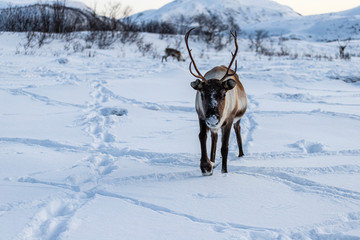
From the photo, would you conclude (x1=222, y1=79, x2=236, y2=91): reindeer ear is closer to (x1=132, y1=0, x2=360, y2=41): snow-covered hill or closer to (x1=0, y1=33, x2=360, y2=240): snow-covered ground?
(x1=0, y1=33, x2=360, y2=240): snow-covered ground

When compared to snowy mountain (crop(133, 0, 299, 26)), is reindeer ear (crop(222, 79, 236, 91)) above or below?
below

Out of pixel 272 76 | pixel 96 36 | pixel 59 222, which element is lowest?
pixel 59 222

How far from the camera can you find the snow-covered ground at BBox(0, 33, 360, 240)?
2.41m

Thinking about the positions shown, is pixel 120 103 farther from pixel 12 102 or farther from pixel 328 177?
pixel 328 177

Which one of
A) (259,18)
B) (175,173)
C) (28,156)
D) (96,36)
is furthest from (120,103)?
(259,18)

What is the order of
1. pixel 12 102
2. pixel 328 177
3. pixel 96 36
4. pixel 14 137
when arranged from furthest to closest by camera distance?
pixel 96 36 → pixel 12 102 → pixel 14 137 → pixel 328 177

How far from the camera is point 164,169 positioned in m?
3.63

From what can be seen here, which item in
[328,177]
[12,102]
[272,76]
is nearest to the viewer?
[328,177]

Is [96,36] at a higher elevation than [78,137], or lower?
higher

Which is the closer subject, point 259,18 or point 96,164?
point 96,164

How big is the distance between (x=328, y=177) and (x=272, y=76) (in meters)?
6.94

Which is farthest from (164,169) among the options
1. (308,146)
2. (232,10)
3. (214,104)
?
(232,10)

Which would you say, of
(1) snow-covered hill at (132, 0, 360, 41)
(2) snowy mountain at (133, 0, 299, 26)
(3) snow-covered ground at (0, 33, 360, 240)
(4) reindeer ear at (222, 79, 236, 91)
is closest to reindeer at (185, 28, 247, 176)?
(4) reindeer ear at (222, 79, 236, 91)

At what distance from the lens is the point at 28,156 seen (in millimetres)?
3844
